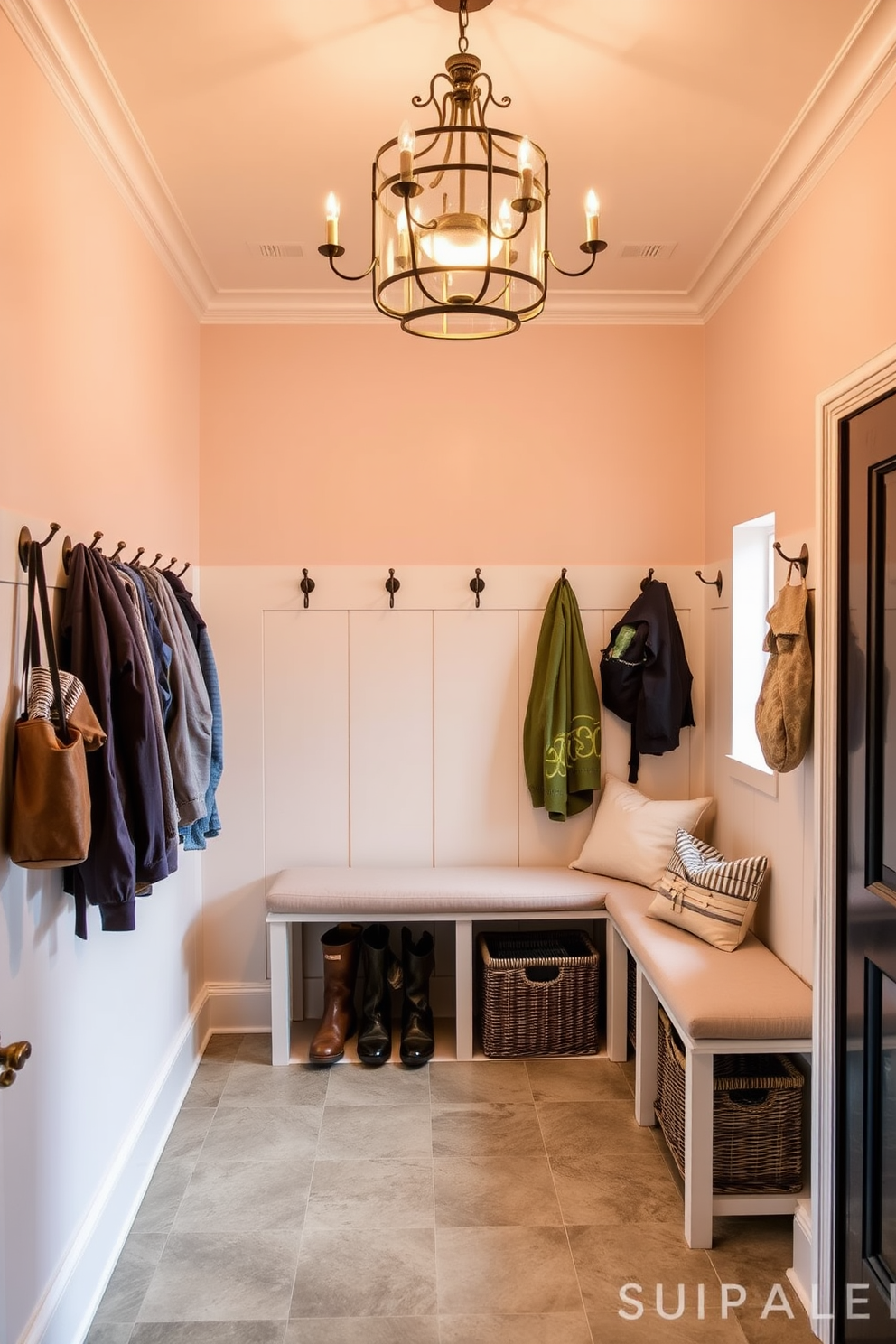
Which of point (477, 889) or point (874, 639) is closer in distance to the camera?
point (874, 639)

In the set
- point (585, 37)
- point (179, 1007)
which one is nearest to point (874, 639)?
point (585, 37)

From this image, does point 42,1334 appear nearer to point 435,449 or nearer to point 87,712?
point 87,712

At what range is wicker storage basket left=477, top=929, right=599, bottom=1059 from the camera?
10.6ft

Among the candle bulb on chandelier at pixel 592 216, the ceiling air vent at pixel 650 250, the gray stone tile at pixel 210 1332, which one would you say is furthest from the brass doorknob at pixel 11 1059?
the ceiling air vent at pixel 650 250

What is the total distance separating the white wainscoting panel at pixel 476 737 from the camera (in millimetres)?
3527

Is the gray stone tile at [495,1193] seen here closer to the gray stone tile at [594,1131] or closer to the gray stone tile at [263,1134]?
the gray stone tile at [594,1131]

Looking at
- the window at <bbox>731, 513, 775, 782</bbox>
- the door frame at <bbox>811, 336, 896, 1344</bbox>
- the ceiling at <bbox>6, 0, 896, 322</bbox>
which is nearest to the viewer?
the ceiling at <bbox>6, 0, 896, 322</bbox>

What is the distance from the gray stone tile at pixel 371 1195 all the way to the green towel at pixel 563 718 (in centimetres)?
132

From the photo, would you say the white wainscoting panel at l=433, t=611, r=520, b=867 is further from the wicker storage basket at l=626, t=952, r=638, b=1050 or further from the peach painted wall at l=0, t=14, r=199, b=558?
the peach painted wall at l=0, t=14, r=199, b=558

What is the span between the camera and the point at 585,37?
1.99 metres

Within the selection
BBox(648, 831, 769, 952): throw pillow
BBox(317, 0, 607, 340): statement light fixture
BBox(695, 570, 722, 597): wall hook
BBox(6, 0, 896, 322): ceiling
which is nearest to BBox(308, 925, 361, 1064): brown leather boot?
BBox(648, 831, 769, 952): throw pillow

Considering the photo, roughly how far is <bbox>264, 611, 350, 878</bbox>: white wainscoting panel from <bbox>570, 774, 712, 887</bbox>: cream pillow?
963mm

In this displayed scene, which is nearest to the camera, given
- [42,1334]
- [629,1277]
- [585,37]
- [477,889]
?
[42,1334]

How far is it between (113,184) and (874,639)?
219 centimetres
